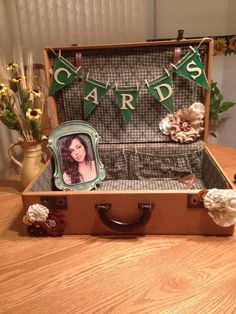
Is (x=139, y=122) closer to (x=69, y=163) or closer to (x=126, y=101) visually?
(x=126, y=101)

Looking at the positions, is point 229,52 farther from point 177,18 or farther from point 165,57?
point 165,57

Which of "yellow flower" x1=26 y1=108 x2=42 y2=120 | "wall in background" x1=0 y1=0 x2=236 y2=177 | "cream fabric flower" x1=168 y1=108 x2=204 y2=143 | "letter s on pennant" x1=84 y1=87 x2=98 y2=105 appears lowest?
"cream fabric flower" x1=168 y1=108 x2=204 y2=143

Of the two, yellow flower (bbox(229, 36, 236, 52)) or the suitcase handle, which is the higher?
yellow flower (bbox(229, 36, 236, 52))

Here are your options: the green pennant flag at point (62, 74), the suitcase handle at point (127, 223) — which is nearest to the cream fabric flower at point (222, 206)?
the suitcase handle at point (127, 223)

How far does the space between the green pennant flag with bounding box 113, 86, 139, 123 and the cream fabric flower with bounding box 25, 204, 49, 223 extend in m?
0.58

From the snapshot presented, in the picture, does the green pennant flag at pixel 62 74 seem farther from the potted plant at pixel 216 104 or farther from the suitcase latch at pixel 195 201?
the potted plant at pixel 216 104

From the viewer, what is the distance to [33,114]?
36.0 inches

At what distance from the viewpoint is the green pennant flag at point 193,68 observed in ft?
3.34

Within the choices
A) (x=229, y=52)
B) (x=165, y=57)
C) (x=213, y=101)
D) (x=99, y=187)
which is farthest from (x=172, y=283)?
(x=229, y=52)

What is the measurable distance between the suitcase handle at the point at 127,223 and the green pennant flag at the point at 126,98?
54 cm

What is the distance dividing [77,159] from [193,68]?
1.91 ft

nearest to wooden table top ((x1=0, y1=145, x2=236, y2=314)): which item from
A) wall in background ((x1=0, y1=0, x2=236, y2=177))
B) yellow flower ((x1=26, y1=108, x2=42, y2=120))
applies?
yellow flower ((x1=26, y1=108, x2=42, y2=120))

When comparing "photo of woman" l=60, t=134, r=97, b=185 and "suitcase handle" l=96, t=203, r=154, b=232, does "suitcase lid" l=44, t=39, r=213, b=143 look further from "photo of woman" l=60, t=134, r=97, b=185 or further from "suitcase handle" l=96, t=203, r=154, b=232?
"suitcase handle" l=96, t=203, r=154, b=232

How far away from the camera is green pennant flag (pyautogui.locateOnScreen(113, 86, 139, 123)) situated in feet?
3.60
